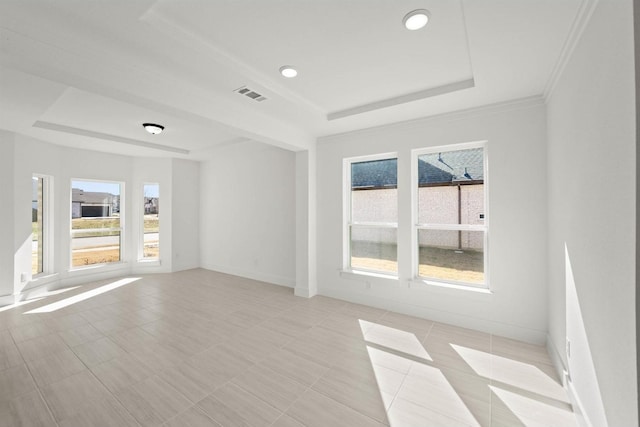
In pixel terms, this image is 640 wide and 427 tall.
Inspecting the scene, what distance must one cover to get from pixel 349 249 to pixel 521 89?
2.91 meters

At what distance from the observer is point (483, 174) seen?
10.3 feet

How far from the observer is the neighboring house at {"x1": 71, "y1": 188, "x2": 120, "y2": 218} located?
202 inches

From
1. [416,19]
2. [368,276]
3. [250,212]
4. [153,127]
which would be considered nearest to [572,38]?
[416,19]

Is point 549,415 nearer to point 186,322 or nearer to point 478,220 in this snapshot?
point 478,220

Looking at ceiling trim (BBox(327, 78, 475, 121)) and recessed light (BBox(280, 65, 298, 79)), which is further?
ceiling trim (BBox(327, 78, 475, 121))

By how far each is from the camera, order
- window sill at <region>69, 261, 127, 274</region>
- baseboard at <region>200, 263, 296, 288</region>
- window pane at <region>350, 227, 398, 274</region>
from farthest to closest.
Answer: window sill at <region>69, 261, 127, 274</region> → baseboard at <region>200, 263, 296, 288</region> → window pane at <region>350, 227, 398, 274</region>

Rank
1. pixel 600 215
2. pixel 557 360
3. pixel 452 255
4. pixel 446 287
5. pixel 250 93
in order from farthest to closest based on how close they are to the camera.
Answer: pixel 452 255
pixel 446 287
pixel 250 93
pixel 557 360
pixel 600 215

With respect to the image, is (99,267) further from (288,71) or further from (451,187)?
(451,187)

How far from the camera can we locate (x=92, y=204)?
17.6 feet

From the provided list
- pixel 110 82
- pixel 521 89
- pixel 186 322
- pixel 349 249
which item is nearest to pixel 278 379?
pixel 186 322

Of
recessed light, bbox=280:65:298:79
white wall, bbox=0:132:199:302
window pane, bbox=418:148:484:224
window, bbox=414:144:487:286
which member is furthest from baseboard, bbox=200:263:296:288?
recessed light, bbox=280:65:298:79

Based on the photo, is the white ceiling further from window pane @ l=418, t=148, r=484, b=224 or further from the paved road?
the paved road

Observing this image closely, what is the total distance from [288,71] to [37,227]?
5.50 m

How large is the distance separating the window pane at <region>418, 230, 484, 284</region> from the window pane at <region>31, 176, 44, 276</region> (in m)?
6.41
